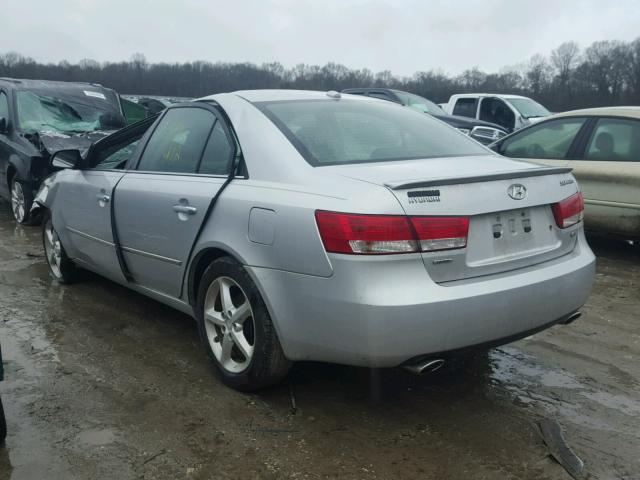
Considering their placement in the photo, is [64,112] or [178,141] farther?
[64,112]

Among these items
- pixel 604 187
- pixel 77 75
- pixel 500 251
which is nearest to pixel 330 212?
pixel 500 251

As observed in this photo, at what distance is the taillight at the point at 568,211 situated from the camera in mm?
3162

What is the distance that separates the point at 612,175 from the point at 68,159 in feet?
16.3

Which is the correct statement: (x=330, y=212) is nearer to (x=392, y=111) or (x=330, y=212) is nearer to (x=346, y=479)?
(x=346, y=479)

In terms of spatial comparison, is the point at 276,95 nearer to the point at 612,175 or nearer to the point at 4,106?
the point at 612,175

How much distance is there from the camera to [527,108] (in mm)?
15789

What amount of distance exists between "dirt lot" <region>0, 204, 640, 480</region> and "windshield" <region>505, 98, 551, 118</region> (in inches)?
470

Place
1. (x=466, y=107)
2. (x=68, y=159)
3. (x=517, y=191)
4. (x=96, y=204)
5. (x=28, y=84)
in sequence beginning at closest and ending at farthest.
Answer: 1. (x=517, y=191)
2. (x=96, y=204)
3. (x=68, y=159)
4. (x=28, y=84)
5. (x=466, y=107)

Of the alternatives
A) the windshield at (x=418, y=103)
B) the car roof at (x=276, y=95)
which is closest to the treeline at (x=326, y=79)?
the windshield at (x=418, y=103)

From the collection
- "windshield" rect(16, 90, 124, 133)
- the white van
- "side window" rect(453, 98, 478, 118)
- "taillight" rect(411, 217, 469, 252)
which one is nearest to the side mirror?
"taillight" rect(411, 217, 469, 252)

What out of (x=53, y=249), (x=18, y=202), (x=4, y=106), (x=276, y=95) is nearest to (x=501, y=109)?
(x=4, y=106)

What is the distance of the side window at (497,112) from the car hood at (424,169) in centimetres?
1284

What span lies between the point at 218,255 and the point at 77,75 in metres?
32.6

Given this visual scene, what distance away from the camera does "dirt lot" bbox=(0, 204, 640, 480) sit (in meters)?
2.71
